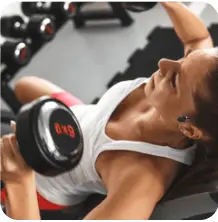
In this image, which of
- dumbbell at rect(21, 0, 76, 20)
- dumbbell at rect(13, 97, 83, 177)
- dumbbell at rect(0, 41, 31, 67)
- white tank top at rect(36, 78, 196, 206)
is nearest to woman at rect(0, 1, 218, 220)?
white tank top at rect(36, 78, 196, 206)

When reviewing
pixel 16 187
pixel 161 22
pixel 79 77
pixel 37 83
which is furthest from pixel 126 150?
pixel 161 22

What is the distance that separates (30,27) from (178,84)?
656mm

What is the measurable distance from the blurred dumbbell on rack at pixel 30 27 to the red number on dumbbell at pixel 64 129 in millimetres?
634

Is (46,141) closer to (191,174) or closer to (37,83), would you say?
(191,174)

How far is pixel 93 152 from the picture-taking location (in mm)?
927

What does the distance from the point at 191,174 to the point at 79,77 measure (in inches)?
25.0

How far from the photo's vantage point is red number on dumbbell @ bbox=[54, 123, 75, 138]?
28.3 inches

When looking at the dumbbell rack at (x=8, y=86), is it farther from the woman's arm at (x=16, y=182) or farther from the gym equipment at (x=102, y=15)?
the woman's arm at (x=16, y=182)

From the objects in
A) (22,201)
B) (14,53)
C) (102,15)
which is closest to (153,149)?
(22,201)

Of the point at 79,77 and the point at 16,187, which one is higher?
the point at 16,187

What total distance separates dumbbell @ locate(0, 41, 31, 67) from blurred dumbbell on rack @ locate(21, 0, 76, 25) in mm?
143

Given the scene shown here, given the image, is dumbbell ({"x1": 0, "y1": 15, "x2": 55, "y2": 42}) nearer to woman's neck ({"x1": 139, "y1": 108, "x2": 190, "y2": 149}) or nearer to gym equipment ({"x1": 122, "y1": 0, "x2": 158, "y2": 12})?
gym equipment ({"x1": 122, "y1": 0, "x2": 158, "y2": 12})

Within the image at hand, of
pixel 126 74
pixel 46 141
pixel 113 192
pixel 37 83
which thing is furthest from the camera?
pixel 126 74

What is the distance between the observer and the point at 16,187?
2.44ft
